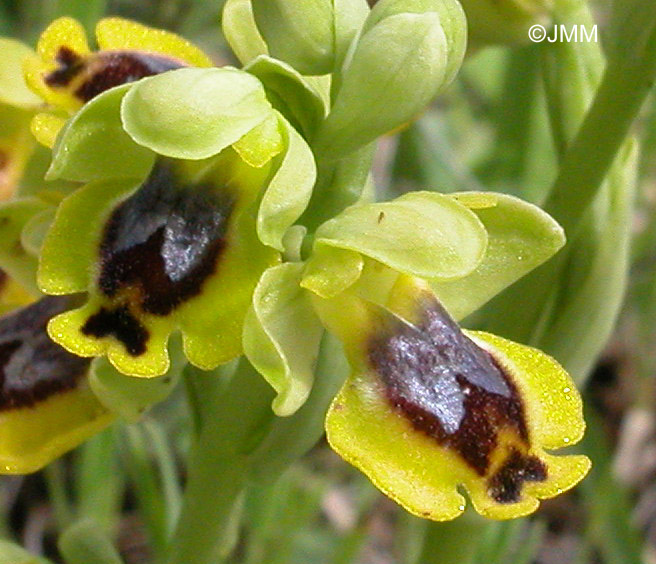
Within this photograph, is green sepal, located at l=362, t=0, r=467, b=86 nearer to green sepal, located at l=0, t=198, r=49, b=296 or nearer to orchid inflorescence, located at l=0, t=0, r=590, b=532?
orchid inflorescence, located at l=0, t=0, r=590, b=532

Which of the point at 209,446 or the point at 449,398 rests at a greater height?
the point at 449,398

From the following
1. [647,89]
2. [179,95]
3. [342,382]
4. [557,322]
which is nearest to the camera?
[179,95]

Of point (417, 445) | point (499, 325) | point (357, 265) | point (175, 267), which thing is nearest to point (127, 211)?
point (175, 267)

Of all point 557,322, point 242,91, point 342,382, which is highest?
point 242,91

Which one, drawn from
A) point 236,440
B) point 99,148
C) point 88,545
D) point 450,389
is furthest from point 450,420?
point 88,545

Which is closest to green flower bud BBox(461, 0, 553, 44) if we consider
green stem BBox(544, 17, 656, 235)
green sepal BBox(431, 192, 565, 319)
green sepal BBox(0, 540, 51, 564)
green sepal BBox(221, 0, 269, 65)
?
green stem BBox(544, 17, 656, 235)

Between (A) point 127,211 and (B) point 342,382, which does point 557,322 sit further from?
(A) point 127,211

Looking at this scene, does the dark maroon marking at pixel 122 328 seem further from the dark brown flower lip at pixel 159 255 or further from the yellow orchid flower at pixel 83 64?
the yellow orchid flower at pixel 83 64
